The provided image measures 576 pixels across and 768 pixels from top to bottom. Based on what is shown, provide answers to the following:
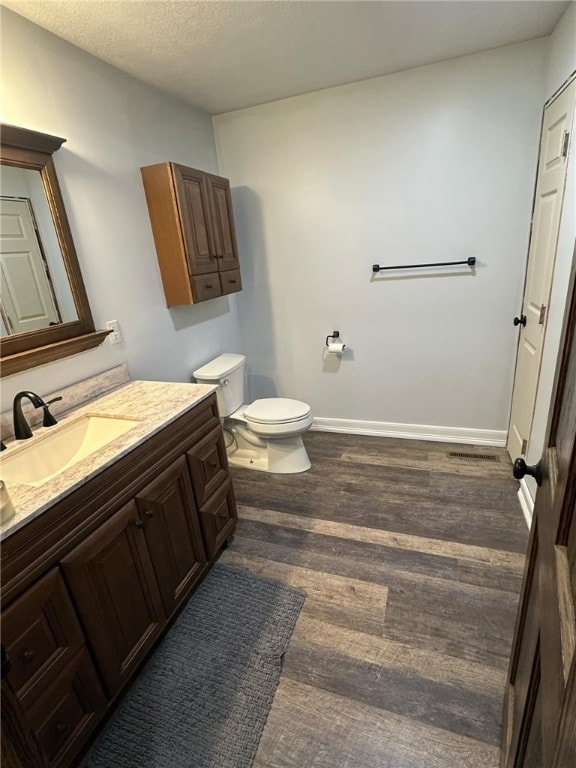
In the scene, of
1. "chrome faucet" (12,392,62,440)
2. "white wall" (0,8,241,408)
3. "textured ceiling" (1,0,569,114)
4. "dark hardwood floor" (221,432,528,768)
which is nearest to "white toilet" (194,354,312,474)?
"dark hardwood floor" (221,432,528,768)

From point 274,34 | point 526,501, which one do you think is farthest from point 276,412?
point 274,34

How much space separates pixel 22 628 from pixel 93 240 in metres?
1.56

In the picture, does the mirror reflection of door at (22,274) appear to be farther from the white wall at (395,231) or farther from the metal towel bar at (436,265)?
the metal towel bar at (436,265)

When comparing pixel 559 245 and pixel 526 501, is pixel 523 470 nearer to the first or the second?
pixel 559 245

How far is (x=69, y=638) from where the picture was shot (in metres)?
1.10

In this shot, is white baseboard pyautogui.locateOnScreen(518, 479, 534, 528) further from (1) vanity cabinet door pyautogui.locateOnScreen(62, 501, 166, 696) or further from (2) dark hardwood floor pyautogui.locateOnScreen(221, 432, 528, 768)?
(1) vanity cabinet door pyautogui.locateOnScreen(62, 501, 166, 696)

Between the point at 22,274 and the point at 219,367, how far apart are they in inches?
49.1

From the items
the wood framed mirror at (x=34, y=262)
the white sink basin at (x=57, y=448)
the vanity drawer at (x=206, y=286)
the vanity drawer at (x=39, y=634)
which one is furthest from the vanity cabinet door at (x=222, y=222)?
the vanity drawer at (x=39, y=634)

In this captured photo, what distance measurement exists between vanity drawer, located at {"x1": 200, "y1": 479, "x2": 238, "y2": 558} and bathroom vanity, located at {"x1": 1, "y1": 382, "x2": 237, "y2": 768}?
0.02 metres

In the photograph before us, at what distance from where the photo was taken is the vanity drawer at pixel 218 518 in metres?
Answer: 1.77

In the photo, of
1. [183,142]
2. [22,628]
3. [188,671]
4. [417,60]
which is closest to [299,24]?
[417,60]

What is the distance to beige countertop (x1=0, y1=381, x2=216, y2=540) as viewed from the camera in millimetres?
1030

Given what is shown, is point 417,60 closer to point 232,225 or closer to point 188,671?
point 232,225

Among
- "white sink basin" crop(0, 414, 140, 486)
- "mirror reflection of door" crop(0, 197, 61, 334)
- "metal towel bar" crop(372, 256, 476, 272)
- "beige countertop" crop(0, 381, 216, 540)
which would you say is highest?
"mirror reflection of door" crop(0, 197, 61, 334)
